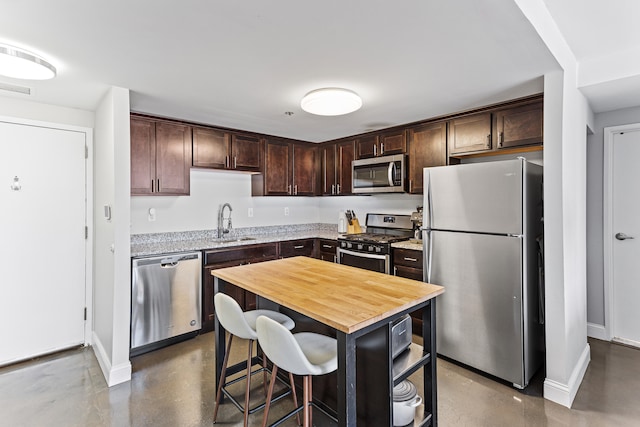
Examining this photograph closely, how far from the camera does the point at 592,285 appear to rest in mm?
3320

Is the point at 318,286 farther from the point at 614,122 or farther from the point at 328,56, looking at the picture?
the point at 614,122

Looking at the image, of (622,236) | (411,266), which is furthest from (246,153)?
(622,236)

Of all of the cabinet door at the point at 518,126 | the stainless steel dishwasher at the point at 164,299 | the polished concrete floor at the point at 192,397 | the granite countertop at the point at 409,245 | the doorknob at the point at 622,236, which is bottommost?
the polished concrete floor at the point at 192,397

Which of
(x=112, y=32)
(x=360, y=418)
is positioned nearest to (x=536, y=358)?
(x=360, y=418)

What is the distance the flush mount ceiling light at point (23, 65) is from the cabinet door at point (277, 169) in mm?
2387

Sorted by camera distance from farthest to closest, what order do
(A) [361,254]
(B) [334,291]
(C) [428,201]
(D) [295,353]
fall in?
1. (A) [361,254]
2. (C) [428,201]
3. (B) [334,291]
4. (D) [295,353]

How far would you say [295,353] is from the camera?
147 cm

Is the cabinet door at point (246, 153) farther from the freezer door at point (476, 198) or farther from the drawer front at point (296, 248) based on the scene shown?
the freezer door at point (476, 198)

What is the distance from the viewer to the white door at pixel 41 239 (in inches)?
109

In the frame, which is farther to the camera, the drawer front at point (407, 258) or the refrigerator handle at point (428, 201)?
the drawer front at point (407, 258)

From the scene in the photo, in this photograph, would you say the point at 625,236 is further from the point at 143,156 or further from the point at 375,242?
the point at 143,156

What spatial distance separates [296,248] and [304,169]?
3.92ft

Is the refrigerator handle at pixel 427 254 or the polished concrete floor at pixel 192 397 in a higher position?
the refrigerator handle at pixel 427 254

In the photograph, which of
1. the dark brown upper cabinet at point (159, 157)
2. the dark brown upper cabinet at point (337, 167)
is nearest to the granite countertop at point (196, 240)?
the dark brown upper cabinet at point (159, 157)
